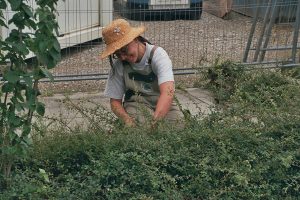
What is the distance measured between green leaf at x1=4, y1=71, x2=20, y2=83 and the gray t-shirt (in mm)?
1360

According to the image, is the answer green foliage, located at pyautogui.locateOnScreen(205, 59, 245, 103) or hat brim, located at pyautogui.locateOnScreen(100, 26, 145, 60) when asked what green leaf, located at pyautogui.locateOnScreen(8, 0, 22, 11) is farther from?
green foliage, located at pyautogui.locateOnScreen(205, 59, 245, 103)

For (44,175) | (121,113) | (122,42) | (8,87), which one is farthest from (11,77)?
(121,113)

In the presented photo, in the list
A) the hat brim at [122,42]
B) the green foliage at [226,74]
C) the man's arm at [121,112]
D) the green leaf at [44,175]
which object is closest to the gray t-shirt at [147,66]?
the man's arm at [121,112]

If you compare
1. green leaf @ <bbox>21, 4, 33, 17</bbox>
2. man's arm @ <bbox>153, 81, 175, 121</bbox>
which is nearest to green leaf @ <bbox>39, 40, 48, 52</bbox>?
green leaf @ <bbox>21, 4, 33, 17</bbox>

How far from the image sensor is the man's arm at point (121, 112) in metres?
4.10

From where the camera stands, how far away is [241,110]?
418 centimetres

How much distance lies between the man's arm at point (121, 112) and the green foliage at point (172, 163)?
0.47 feet

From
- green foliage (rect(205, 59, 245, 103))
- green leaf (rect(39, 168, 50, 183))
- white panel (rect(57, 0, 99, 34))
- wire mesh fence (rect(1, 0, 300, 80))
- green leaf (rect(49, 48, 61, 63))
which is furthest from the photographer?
white panel (rect(57, 0, 99, 34))

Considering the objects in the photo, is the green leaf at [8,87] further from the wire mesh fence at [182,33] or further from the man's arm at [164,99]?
the wire mesh fence at [182,33]

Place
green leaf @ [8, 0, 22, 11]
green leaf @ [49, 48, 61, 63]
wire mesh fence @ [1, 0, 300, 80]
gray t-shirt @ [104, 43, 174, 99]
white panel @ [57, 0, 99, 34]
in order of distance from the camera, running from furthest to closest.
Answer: white panel @ [57, 0, 99, 34]
wire mesh fence @ [1, 0, 300, 80]
gray t-shirt @ [104, 43, 174, 99]
green leaf @ [49, 48, 61, 63]
green leaf @ [8, 0, 22, 11]

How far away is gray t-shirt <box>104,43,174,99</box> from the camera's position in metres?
4.21

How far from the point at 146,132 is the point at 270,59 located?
12.9ft

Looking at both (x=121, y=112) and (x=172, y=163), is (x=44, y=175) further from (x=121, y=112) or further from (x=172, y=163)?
(x=121, y=112)

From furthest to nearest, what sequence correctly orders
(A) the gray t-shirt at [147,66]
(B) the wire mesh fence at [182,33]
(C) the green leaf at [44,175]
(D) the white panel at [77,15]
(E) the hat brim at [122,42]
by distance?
(D) the white panel at [77,15] → (B) the wire mesh fence at [182,33] → (A) the gray t-shirt at [147,66] → (E) the hat brim at [122,42] → (C) the green leaf at [44,175]
